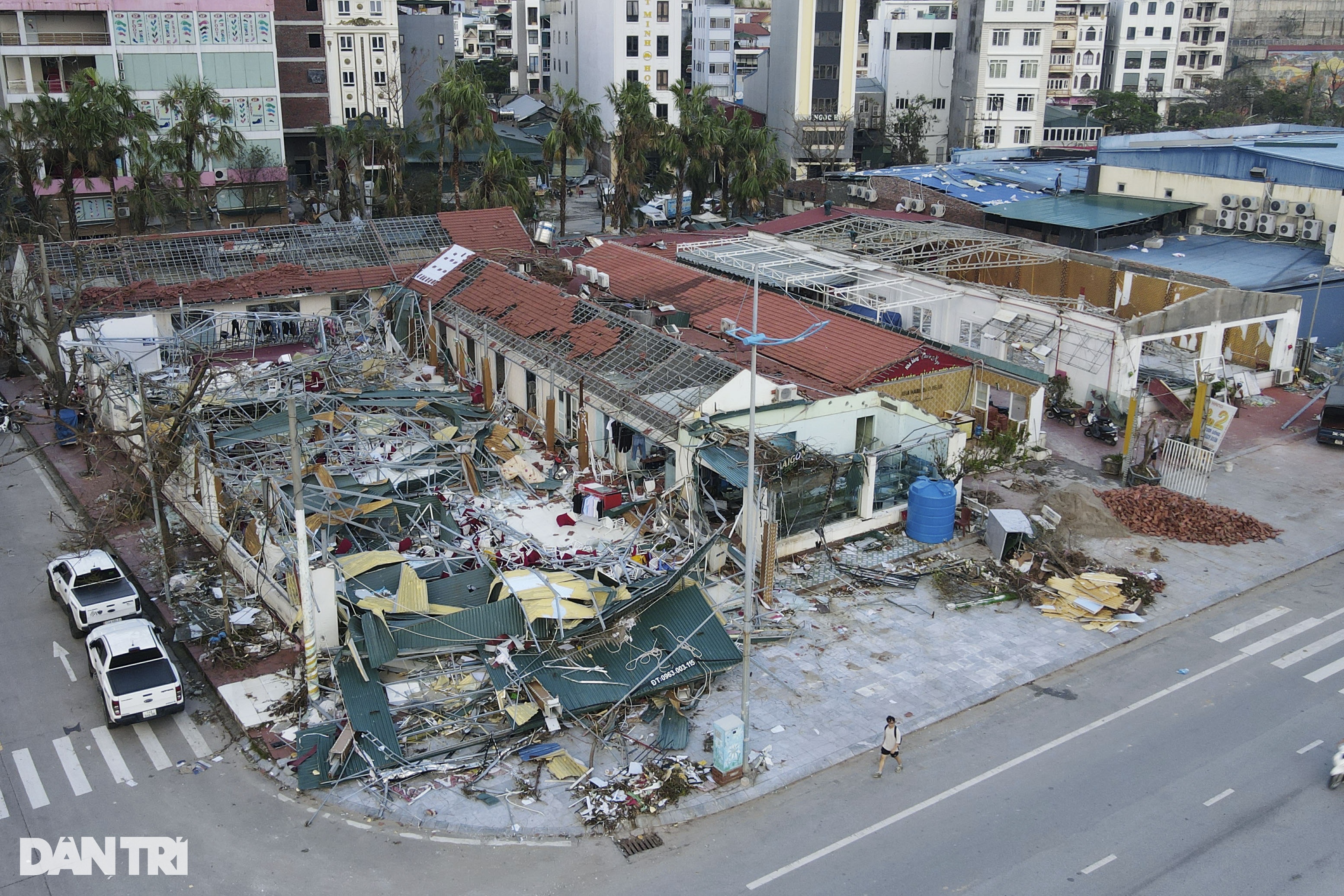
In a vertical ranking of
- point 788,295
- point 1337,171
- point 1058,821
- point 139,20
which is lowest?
point 1058,821

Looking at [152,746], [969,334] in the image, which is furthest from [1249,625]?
[152,746]

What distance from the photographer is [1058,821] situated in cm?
1945

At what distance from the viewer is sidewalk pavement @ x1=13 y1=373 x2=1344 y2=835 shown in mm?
19828

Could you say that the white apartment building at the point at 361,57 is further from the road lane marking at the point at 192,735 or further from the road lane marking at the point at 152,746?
the road lane marking at the point at 152,746

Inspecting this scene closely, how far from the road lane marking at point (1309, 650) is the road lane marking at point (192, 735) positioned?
70.6 ft

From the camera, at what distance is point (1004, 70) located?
8812 centimetres

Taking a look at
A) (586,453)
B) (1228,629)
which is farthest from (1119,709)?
Result: (586,453)

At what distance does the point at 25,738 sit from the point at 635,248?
104 ft

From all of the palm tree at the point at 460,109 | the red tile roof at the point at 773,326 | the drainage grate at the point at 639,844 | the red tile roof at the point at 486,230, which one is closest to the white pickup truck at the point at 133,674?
the drainage grate at the point at 639,844

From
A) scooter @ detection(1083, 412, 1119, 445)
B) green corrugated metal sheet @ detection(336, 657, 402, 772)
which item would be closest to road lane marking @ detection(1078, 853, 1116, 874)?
green corrugated metal sheet @ detection(336, 657, 402, 772)

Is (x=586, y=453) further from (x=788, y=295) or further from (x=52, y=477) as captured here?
(x=52, y=477)

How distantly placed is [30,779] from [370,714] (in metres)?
5.83

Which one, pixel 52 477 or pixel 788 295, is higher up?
pixel 788 295

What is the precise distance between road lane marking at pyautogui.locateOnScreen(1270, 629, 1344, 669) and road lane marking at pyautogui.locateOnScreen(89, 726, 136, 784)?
22728mm
